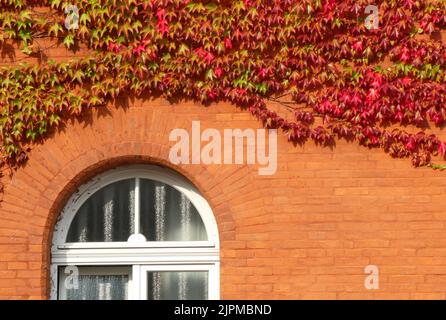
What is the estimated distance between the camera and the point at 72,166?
7.58m

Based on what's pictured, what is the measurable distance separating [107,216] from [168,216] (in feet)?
1.78

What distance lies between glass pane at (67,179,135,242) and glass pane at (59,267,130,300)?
0.95ft

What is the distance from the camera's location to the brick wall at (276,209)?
7.37 meters

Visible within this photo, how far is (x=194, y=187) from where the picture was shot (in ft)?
25.6

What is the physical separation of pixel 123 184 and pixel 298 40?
1997mm

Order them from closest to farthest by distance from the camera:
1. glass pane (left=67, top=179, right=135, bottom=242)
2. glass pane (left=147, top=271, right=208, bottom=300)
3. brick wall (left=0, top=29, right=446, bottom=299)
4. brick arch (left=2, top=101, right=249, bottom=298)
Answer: brick wall (left=0, top=29, right=446, bottom=299) < brick arch (left=2, top=101, right=249, bottom=298) < glass pane (left=147, top=271, right=208, bottom=300) < glass pane (left=67, top=179, right=135, bottom=242)

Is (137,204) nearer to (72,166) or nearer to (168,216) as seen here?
(168,216)

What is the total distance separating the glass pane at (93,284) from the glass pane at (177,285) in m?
0.24

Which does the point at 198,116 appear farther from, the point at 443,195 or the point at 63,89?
the point at 443,195

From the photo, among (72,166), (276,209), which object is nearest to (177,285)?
(276,209)

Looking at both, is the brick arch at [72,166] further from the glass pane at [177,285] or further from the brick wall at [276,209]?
the glass pane at [177,285]

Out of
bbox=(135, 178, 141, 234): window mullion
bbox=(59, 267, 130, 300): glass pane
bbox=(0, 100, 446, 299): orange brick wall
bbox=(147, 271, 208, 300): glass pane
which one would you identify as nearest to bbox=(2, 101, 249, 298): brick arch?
bbox=(0, 100, 446, 299): orange brick wall

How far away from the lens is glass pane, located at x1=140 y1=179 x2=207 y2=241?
25.6 ft

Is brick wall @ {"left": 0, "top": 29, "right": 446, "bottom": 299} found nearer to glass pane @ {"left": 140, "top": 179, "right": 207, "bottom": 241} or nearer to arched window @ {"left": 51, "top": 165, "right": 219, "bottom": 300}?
arched window @ {"left": 51, "top": 165, "right": 219, "bottom": 300}
